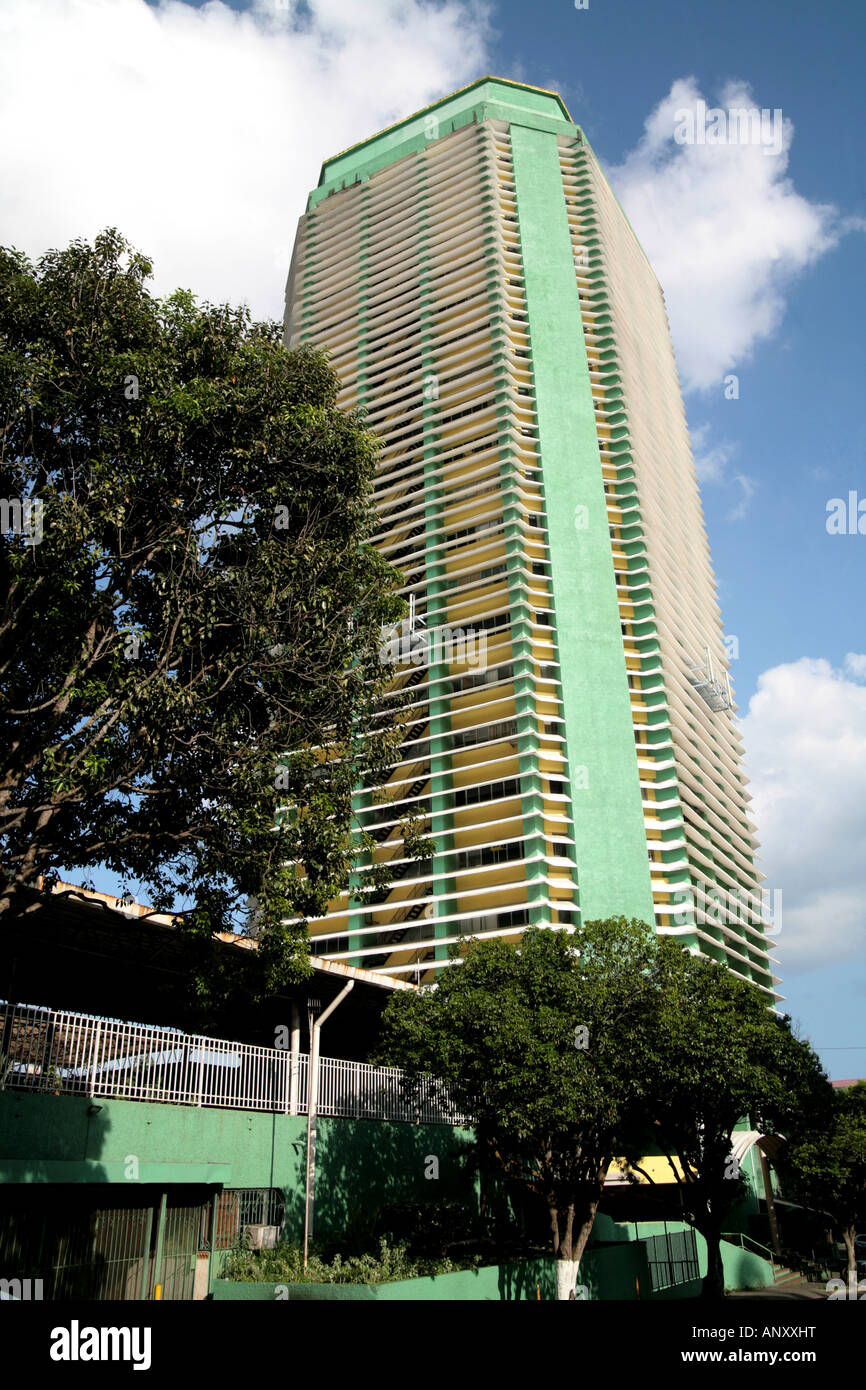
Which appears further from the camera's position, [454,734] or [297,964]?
[454,734]

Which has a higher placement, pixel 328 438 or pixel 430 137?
pixel 430 137

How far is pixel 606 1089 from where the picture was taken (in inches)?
757

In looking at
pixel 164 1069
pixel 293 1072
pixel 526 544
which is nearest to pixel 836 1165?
pixel 293 1072

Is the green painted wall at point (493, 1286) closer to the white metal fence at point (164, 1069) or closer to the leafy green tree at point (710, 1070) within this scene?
the leafy green tree at point (710, 1070)

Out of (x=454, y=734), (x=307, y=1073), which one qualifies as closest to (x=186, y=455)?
(x=307, y=1073)

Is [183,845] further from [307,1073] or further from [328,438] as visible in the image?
[307,1073]

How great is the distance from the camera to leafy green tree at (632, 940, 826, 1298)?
1995 centimetres

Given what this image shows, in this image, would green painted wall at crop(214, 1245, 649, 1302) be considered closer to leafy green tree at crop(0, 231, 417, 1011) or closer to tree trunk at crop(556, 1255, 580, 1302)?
tree trunk at crop(556, 1255, 580, 1302)

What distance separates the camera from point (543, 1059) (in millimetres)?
18406

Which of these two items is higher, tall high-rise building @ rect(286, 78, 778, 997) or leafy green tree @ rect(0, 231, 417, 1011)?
tall high-rise building @ rect(286, 78, 778, 997)

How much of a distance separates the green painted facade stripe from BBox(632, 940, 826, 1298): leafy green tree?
2033 cm

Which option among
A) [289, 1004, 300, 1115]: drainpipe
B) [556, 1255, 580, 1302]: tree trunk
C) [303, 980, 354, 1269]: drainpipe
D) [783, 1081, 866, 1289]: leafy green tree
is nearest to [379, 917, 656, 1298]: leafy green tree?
[556, 1255, 580, 1302]: tree trunk
